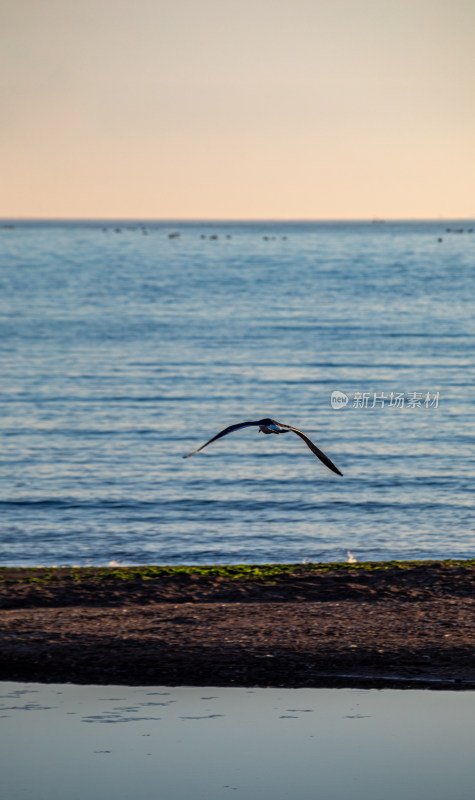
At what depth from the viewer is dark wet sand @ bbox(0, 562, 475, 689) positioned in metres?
12.4

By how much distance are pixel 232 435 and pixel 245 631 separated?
65.0 feet

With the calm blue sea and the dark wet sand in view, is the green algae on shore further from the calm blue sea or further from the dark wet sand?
the calm blue sea

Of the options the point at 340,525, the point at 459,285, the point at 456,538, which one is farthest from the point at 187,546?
the point at 459,285

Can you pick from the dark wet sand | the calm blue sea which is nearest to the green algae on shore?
the dark wet sand

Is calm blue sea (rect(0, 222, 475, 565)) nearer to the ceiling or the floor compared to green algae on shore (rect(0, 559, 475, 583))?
nearer to the floor

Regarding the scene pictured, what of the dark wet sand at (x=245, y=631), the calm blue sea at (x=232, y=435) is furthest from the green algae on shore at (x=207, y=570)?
the calm blue sea at (x=232, y=435)

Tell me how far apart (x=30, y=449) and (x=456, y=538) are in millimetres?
13533

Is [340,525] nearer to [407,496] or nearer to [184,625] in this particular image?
[407,496]

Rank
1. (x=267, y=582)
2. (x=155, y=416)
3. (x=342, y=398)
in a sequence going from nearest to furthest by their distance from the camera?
(x=267, y=582) → (x=155, y=416) → (x=342, y=398)

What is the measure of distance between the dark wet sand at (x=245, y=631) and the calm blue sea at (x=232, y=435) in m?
3.33

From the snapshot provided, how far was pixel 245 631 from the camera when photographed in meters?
13.4

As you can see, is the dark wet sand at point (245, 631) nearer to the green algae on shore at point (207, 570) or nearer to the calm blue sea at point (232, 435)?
the green algae on shore at point (207, 570)

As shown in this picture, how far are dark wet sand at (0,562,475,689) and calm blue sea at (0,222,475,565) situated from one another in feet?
10.9

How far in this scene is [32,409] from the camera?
120 feet
